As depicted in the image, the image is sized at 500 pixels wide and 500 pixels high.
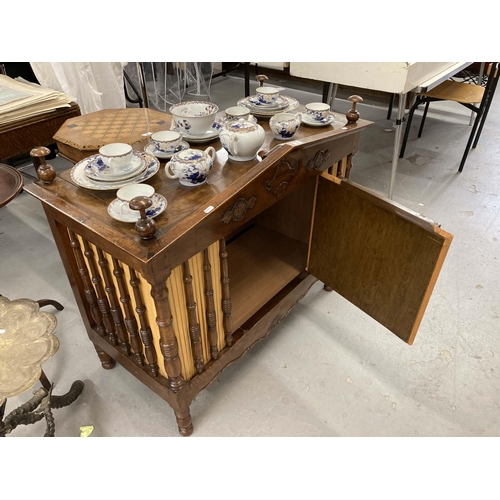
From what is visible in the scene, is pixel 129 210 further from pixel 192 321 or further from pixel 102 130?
pixel 102 130

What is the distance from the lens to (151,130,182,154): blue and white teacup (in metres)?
1.12

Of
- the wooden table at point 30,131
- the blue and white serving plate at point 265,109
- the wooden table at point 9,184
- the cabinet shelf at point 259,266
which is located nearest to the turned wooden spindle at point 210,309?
the cabinet shelf at point 259,266

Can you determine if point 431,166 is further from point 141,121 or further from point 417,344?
point 141,121

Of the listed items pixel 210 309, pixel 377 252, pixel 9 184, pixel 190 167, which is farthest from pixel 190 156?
pixel 9 184

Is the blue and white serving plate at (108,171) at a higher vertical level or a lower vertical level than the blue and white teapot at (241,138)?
lower

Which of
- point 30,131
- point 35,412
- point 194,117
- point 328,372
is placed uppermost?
point 194,117

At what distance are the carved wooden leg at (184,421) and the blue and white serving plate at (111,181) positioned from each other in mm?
648

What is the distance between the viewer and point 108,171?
1.00m

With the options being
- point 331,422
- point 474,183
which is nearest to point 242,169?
point 331,422

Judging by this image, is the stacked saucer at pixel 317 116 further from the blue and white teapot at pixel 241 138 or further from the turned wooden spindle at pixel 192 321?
the turned wooden spindle at pixel 192 321

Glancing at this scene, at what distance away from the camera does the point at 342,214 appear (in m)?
1.29

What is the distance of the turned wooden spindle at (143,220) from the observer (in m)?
0.80

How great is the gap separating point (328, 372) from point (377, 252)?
1.61 feet

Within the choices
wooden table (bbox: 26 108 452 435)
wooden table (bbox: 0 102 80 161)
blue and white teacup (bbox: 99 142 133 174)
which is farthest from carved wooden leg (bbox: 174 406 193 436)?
wooden table (bbox: 0 102 80 161)
